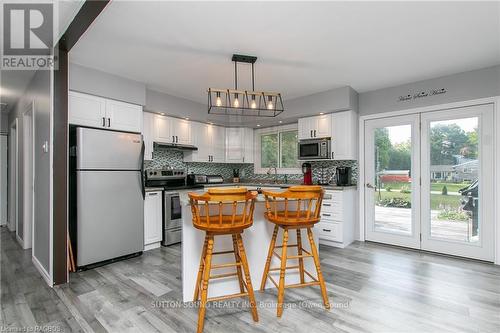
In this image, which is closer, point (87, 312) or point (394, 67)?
point (87, 312)

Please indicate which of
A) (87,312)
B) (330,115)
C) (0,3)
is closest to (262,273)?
(87,312)

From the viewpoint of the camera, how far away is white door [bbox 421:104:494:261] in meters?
3.22

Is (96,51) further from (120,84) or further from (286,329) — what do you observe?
(286,329)

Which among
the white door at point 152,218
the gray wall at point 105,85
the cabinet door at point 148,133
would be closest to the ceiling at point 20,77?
the gray wall at point 105,85

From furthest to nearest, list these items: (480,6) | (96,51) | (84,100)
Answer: (84,100) < (96,51) < (480,6)

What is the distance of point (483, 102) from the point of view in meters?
3.22

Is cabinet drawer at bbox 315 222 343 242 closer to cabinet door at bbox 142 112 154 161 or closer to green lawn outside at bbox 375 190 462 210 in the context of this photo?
green lawn outside at bbox 375 190 462 210

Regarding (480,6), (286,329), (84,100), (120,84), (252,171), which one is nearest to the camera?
(286,329)

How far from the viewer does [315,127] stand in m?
4.40

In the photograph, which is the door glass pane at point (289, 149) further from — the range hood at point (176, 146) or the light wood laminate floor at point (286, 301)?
the light wood laminate floor at point (286, 301)

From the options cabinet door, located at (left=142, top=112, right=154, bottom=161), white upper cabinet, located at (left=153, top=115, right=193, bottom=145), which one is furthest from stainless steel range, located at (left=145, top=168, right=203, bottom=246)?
Answer: white upper cabinet, located at (left=153, top=115, right=193, bottom=145)

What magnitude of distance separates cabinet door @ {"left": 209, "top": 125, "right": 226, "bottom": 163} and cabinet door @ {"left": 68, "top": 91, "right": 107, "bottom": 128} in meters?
2.17

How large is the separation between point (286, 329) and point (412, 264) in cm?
218

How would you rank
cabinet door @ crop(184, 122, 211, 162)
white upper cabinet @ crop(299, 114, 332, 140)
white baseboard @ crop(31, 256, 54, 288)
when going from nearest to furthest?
1. white baseboard @ crop(31, 256, 54, 288)
2. white upper cabinet @ crop(299, 114, 332, 140)
3. cabinet door @ crop(184, 122, 211, 162)
